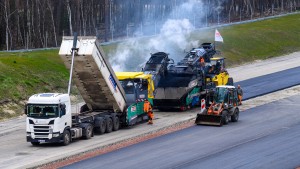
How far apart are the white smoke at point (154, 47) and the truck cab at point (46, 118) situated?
1806cm

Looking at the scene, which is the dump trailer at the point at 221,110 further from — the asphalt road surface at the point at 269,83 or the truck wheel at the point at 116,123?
the asphalt road surface at the point at 269,83

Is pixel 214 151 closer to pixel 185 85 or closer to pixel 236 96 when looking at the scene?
pixel 236 96

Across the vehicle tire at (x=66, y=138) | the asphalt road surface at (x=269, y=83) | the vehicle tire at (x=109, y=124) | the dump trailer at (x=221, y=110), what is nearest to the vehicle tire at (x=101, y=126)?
the vehicle tire at (x=109, y=124)

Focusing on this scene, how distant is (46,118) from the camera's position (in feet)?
124

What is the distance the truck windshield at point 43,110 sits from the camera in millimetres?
37906

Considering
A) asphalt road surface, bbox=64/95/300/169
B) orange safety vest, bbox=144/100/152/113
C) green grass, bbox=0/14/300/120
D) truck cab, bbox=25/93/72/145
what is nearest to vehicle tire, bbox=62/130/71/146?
truck cab, bbox=25/93/72/145

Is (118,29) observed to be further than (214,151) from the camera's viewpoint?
Yes

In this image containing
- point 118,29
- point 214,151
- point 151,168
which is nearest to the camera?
point 151,168

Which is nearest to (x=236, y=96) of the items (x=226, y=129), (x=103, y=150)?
(x=226, y=129)

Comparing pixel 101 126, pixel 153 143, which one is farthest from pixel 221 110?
pixel 101 126

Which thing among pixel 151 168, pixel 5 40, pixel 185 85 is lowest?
pixel 151 168

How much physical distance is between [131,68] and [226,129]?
18.4m

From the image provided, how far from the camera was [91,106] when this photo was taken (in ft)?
143

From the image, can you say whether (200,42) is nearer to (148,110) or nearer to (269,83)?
(269,83)
